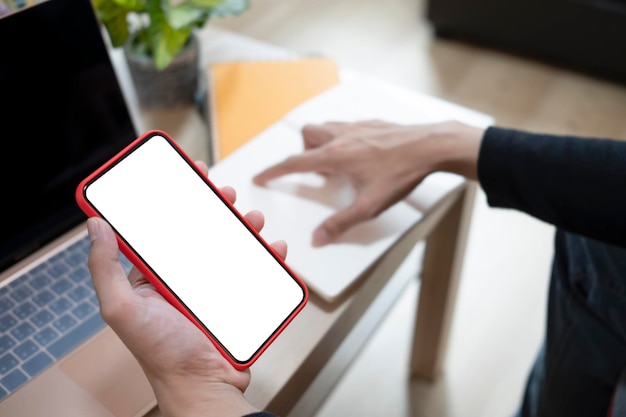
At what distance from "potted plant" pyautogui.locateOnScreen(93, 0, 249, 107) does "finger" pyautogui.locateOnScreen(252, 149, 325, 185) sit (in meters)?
0.23

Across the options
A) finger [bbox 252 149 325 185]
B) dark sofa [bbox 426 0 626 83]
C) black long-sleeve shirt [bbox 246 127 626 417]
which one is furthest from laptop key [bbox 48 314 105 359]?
dark sofa [bbox 426 0 626 83]

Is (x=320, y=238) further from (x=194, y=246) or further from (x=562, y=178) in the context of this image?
(x=562, y=178)

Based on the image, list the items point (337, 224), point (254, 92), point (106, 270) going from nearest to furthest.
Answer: point (106, 270) → point (337, 224) → point (254, 92)

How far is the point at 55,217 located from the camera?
Result: 0.67 m

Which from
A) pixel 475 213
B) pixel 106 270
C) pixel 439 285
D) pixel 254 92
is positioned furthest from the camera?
pixel 475 213

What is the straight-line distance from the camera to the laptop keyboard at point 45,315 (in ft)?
1.91

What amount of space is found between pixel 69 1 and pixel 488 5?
1.52 m

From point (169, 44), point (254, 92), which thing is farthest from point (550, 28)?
point (169, 44)

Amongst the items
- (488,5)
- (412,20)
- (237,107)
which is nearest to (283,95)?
(237,107)

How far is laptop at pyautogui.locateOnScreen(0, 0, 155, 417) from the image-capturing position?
56cm

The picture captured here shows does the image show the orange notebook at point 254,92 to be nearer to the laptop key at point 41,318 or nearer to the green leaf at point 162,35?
the green leaf at point 162,35

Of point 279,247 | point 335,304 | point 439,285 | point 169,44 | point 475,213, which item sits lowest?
point 475,213

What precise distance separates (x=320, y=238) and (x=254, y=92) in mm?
320

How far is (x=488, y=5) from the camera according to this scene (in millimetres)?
1843
